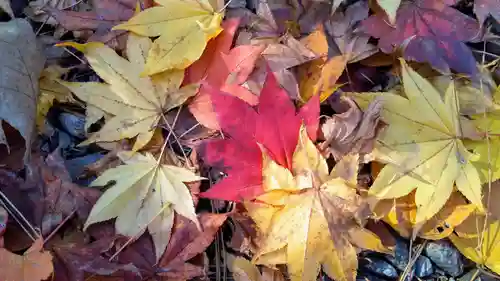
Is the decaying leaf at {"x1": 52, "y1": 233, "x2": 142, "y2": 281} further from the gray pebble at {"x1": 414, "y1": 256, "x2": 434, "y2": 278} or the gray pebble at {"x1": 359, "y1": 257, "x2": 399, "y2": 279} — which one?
the gray pebble at {"x1": 414, "y1": 256, "x2": 434, "y2": 278}

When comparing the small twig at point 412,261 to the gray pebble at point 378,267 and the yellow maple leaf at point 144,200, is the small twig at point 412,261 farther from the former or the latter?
the yellow maple leaf at point 144,200

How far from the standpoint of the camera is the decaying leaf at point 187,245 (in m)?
0.93

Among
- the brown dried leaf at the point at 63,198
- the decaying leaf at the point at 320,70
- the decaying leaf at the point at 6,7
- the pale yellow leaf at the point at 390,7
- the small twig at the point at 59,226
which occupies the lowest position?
the small twig at the point at 59,226

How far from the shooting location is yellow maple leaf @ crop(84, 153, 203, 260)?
92 centimetres

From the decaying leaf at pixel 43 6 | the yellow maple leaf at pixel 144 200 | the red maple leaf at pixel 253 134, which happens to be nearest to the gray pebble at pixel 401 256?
the red maple leaf at pixel 253 134

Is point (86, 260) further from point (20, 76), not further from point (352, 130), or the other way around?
point (352, 130)

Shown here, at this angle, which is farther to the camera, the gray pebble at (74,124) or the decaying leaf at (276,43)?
the gray pebble at (74,124)

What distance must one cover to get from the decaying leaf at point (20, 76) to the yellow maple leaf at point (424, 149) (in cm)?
62

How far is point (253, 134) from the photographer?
2.93 feet

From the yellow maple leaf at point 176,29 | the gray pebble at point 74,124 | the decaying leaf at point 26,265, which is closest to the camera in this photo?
the decaying leaf at point 26,265

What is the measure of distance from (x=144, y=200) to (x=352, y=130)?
39 centimetres

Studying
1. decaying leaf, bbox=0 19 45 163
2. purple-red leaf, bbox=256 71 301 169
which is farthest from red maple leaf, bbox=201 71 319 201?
decaying leaf, bbox=0 19 45 163

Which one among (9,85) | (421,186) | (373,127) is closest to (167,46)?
(9,85)

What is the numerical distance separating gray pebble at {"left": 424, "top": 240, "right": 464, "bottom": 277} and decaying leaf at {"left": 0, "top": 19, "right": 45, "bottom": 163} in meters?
0.77
